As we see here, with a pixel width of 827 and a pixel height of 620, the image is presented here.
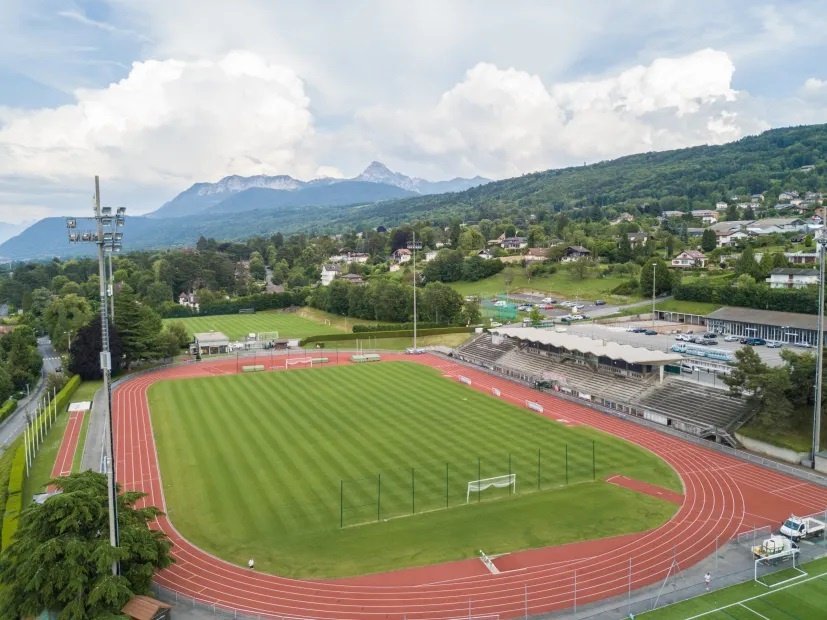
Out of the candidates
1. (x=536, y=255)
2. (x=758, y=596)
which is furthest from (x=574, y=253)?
(x=758, y=596)

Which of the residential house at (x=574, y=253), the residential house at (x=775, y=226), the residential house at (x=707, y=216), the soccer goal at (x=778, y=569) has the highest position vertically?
the residential house at (x=707, y=216)

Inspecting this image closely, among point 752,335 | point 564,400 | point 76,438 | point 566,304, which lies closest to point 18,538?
point 76,438

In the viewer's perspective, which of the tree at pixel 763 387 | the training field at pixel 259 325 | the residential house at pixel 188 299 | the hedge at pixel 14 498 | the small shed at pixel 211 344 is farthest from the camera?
the residential house at pixel 188 299

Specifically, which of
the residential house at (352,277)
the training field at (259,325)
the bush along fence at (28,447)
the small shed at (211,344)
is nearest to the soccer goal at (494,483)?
the bush along fence at (28,447)

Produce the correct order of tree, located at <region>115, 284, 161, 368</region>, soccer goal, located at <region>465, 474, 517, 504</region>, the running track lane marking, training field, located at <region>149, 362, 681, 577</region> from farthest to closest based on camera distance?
tree, located at <region>115, 284, 161, 368</region>, the running track lane marking, soccer goal, located at <region>465, 474, 517, 504</region>, training field, located at <region>149, 362, 681, 577</region>

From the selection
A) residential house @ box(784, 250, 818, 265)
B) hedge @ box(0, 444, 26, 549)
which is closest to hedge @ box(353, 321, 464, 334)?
residential house @ box(784, 250, 818, 265)

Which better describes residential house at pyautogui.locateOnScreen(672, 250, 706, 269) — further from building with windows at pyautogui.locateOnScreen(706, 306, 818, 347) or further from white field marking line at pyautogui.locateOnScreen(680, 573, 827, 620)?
white field marking line at pyautogui.locateOnScreen(680, 573, 827, 620)

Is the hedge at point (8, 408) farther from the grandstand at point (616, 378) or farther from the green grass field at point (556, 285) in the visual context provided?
the green grass field at point (556, 285)
